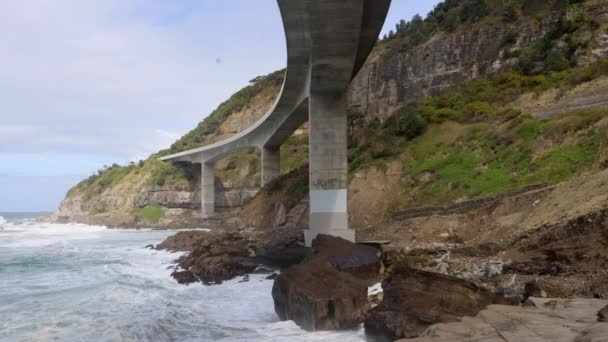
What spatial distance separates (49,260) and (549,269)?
28869 millimetres

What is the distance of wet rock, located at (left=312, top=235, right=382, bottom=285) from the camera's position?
15.5 meters

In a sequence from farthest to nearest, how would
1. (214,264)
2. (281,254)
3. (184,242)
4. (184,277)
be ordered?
(184,242) → (281,254) → (214,264) → (184,277)

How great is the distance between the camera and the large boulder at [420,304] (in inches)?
359

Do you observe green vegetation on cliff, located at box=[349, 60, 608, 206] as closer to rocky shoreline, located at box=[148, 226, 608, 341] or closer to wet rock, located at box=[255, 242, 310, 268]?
rocky shoreline, located at box=[148, 226, 608, 341]

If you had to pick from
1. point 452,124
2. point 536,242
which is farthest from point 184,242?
point 536,242

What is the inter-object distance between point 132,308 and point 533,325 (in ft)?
41.1

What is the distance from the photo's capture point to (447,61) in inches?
1880

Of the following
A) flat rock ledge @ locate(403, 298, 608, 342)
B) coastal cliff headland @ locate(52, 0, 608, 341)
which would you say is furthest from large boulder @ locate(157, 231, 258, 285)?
flat rock ledge @ locate(403, 298, 608, 342)

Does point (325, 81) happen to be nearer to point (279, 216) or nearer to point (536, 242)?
point (536, 242)

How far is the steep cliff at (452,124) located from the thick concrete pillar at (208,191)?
221 centimetres

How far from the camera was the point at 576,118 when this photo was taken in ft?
74.1

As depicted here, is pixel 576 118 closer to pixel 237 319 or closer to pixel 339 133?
pixel 339 133

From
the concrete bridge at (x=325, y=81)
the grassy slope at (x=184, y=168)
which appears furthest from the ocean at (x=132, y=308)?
the grassy slope at (x=184, y=168)

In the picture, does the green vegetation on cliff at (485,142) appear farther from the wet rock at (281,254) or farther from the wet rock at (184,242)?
the wet rock at (184,242)
